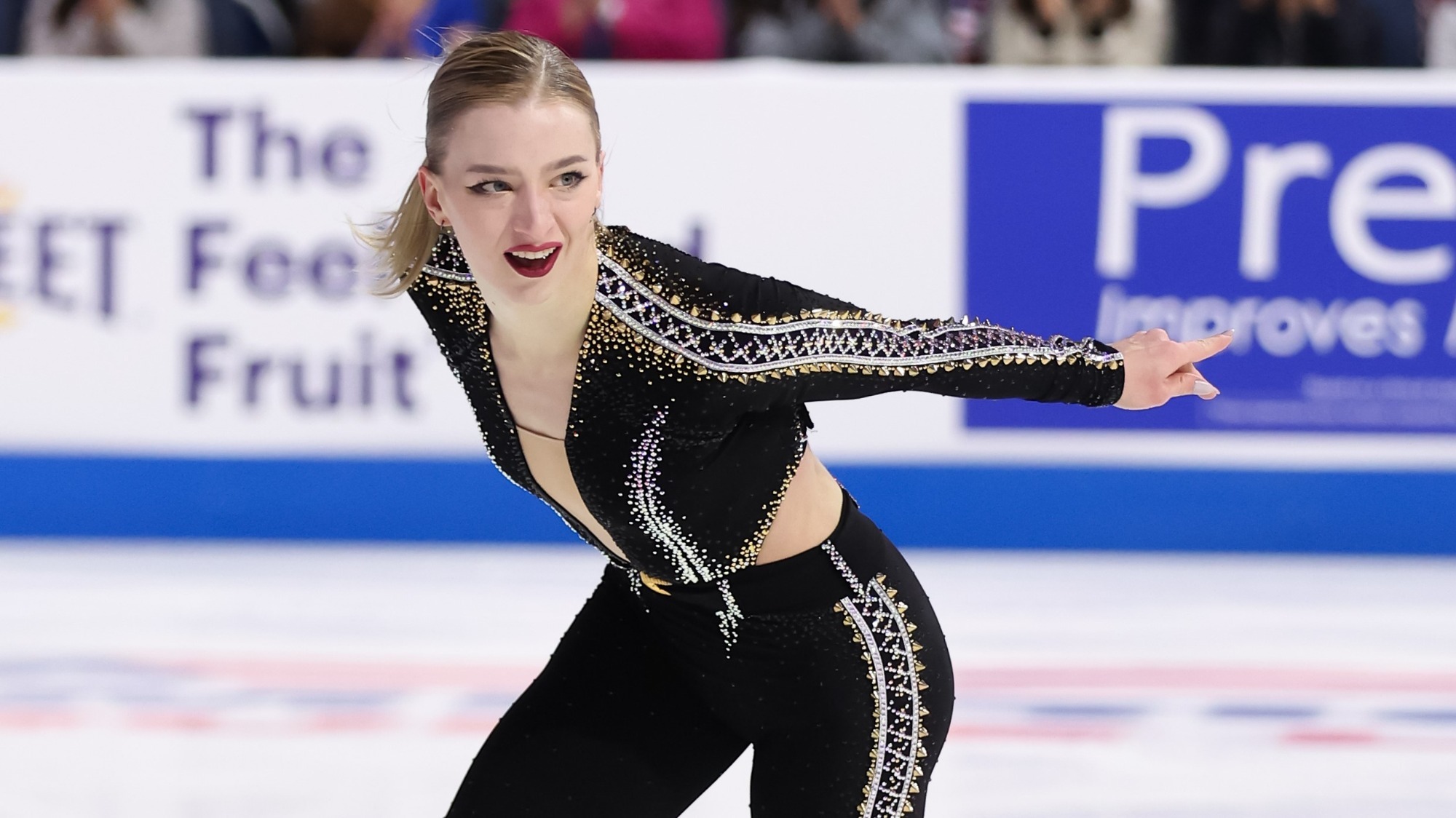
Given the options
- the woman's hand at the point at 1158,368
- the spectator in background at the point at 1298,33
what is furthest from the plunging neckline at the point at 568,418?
the spectator in background at the point at 1298,33

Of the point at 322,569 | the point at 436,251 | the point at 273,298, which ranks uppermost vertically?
the point at 436,251

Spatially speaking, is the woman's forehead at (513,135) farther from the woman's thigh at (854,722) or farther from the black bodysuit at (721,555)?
the woman's thigh at (854,722)

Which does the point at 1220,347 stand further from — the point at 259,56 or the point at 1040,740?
the point at 259,56

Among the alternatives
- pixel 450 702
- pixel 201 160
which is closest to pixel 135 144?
pixel 201 160

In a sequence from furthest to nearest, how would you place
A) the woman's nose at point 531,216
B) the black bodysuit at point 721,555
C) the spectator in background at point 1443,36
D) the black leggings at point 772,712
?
the spectator in background at point 1443,36 < the black leggings at point 772,712 < the black bodysuit at point 721,555 < the woman's nose at point 531,216

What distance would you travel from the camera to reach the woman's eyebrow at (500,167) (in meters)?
1.83

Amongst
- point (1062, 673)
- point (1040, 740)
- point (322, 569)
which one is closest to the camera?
point (1040, 740)

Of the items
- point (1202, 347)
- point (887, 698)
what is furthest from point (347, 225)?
point (1202, 347)

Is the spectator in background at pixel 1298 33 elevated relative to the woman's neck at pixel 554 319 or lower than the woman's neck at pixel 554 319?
elevated

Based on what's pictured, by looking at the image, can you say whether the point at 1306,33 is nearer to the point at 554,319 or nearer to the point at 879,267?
the point at 879,267

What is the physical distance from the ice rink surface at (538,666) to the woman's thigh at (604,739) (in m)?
1.10

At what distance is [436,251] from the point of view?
6.79 ft

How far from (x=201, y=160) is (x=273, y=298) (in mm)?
447

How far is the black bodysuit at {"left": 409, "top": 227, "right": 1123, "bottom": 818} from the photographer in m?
1.92
